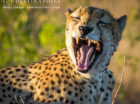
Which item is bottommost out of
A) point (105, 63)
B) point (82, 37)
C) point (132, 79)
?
point (132, 79)

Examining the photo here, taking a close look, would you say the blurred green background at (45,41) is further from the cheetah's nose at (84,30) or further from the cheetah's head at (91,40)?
the cheetah's nose at (84,30)

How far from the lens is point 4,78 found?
399cm

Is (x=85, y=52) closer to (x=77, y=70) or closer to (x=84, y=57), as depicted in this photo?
(x=84, y=57)

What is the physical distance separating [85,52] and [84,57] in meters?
0.05

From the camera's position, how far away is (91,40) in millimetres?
3557

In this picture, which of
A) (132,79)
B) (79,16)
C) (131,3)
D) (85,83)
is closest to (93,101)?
(85,83)

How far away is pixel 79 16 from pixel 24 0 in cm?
295

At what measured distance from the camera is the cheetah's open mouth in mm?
3578

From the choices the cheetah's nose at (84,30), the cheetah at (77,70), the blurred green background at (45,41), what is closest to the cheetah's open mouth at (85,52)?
the cheetah at (77,70)

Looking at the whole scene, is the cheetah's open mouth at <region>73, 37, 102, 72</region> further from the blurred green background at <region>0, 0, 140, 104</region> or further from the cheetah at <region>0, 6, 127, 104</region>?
the blurred green background at <region>0, 0, 140, 104</region>

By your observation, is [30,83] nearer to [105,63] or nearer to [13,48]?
[105,63]

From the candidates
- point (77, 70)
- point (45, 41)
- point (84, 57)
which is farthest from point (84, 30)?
point (45, 41)

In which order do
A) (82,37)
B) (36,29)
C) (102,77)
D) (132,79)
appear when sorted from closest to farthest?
(82,37)
(102,77)
(132,79)
(36,29)

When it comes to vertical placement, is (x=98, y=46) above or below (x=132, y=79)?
above
